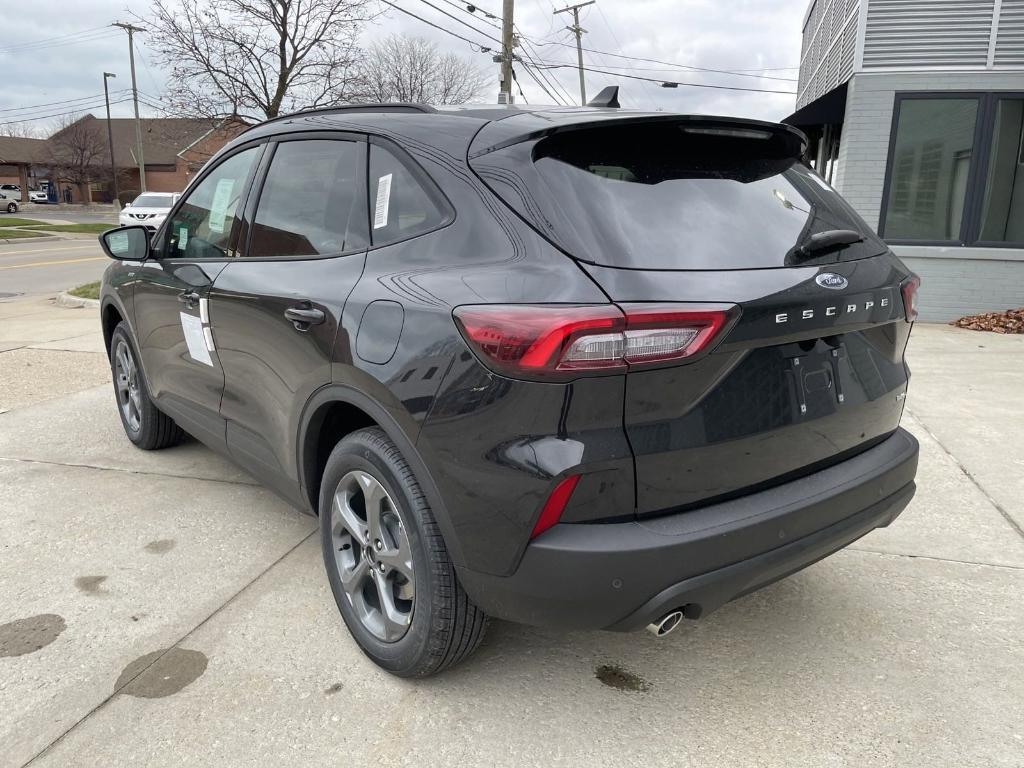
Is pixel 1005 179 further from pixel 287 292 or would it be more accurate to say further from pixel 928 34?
pixel 287 292

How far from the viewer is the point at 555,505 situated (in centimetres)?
190

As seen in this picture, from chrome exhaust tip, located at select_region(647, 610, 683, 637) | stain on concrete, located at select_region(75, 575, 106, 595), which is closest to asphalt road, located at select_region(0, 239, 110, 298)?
stain on concrete, located at select_region(75, 575, 106, 595)

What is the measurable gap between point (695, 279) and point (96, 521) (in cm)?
304

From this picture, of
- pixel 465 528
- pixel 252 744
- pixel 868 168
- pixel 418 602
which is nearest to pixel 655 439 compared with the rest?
pixel 465 528

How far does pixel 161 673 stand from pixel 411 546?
101cm

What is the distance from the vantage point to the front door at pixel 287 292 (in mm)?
2571

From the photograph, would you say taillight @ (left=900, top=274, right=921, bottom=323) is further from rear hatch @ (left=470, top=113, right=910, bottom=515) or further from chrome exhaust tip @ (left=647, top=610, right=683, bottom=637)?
chrome exhaust tip @ (left=647, top=610, right=683, bottom=637)

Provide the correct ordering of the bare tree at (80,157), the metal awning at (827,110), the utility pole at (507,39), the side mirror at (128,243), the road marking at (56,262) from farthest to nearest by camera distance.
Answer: the bare tree at (80,157), the utility pole at (507,39), the road marking at (56,262), the metal awning at (827,110), the side mirror at (128,243)

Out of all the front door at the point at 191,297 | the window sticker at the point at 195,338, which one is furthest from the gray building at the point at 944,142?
the window sticker at the point at 195,338

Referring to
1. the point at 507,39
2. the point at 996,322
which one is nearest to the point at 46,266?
the point at 507,39

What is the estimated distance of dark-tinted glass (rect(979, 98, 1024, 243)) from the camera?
9.36 meters

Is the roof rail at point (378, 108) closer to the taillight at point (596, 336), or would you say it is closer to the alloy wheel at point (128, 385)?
the taillight at point (596, 336)

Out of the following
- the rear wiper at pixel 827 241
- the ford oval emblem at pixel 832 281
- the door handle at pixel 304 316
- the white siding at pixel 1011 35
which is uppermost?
the white siding at pixel 1011 35

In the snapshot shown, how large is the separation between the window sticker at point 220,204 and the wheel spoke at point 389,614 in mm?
1740
